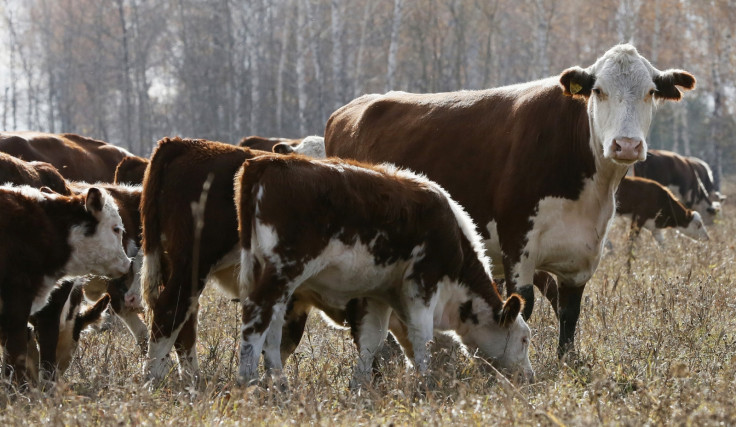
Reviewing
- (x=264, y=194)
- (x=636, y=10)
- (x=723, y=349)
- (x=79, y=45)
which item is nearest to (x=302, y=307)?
(x=264, y=194)

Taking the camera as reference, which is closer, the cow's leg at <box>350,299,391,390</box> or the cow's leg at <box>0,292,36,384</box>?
the cow's leg at <box>0,292,36,384</box>

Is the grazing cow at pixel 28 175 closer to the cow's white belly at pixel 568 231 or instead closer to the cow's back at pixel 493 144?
the cow's back at pixel 493 144

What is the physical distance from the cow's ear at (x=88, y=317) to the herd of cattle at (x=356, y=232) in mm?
11

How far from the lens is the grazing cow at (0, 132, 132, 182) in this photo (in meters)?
12.1

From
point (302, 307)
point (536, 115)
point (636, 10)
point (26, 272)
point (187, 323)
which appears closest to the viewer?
point (26, 272)

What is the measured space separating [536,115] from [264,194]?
115 inches

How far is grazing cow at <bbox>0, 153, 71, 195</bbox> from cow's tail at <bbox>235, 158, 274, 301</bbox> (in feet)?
8.89

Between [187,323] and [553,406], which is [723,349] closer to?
[553,406]

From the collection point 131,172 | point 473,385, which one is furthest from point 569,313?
point 131,172

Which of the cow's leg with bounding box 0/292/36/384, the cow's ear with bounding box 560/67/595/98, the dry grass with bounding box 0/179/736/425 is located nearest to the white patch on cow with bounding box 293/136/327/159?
the dry grass with bounding box 0/179/736/425

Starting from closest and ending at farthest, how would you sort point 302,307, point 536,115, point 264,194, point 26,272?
point 264,194 < point 26,272 < point 302,307 < point 536,115

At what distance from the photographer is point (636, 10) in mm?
36312

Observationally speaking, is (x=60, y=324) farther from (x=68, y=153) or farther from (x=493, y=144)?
(x=68, y=153)

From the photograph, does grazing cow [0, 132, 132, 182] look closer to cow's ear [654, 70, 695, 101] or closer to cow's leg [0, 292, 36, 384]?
cow's leg [0, 292, 36, 384]
